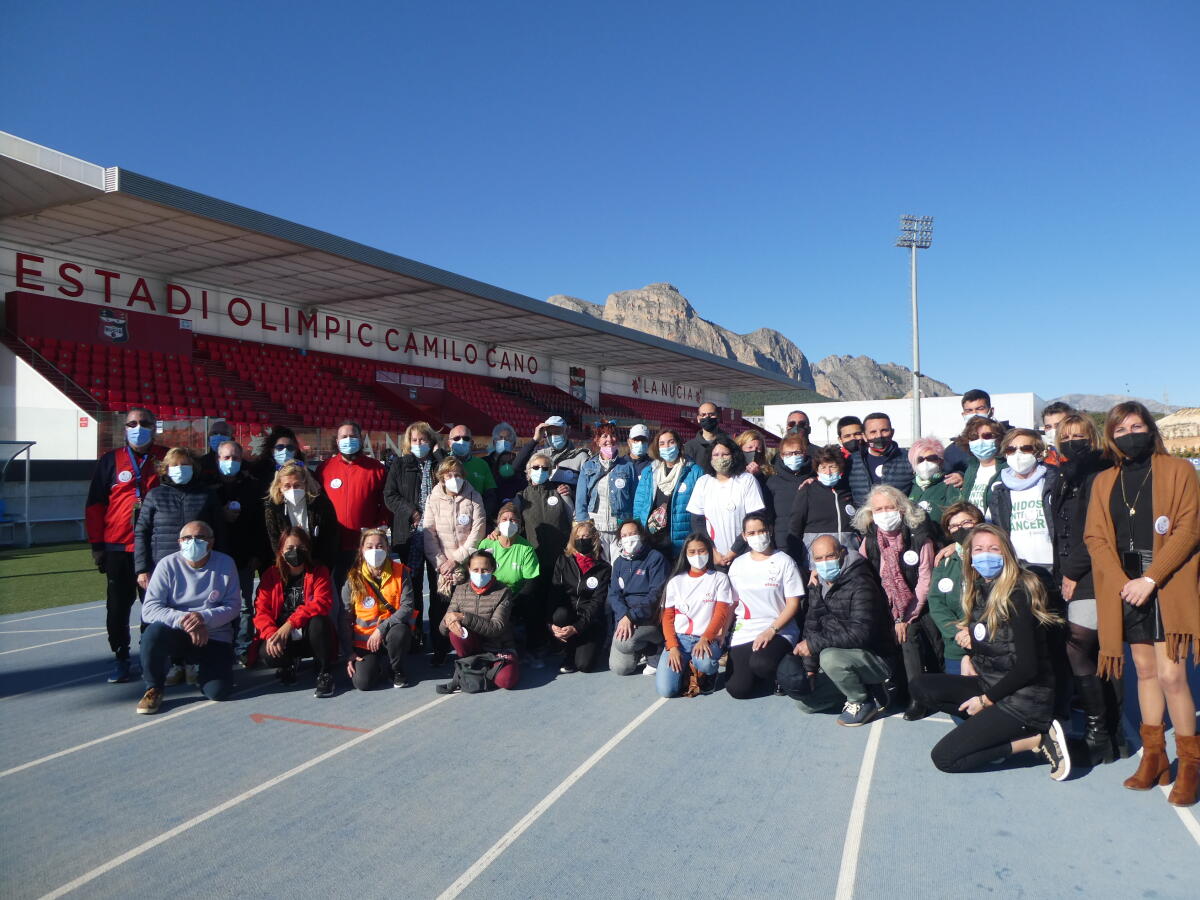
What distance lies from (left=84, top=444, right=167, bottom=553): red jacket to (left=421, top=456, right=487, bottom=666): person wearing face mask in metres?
2.12

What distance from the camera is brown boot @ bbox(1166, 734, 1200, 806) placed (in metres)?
3.67

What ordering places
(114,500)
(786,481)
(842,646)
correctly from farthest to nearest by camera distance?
(786,481)
(114,500)
(842,646)

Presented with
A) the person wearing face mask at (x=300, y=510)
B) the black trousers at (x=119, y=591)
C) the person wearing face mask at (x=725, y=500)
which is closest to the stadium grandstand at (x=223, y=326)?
the black trousers at (x=119, y=591)

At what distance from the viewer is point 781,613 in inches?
219

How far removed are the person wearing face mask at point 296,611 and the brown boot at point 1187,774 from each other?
16.6 ft

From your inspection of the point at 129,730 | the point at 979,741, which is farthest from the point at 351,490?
the point at 979,741

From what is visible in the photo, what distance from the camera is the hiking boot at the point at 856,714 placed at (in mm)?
4953

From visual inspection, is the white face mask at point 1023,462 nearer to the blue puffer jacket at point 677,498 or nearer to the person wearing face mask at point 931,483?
the person wearing face mask at point 931,483

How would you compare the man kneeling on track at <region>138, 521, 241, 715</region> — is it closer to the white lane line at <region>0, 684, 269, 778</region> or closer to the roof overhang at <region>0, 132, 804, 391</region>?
the white lane line at <region>0, 684, 269, 778</region>

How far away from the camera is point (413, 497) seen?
6836 millimetres

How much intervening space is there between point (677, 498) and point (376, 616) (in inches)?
103

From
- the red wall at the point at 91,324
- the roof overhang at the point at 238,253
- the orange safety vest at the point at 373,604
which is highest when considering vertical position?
the roof overhang at the point at 238,253

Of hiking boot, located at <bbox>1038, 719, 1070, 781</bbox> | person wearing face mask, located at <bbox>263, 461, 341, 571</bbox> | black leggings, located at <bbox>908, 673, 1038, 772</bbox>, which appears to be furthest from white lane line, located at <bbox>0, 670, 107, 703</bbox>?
hiking boot, located at <bbox>1038, 719, 1070, 781</bbox>

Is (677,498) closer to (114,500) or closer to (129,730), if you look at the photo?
(129,730)
